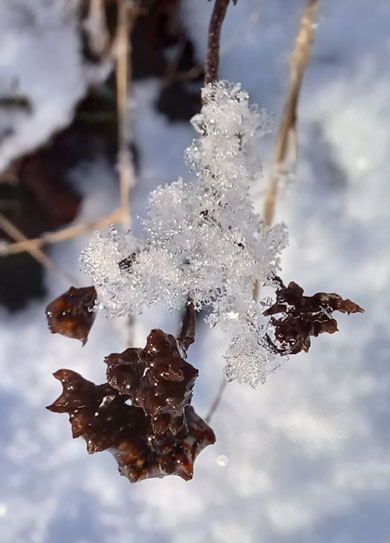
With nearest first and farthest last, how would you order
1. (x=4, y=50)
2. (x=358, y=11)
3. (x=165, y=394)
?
1. (x=165, y=394)
2. (x=358, y=11)
3. (x=4, y=50)

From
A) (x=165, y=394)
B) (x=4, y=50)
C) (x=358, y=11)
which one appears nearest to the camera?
(x=165, y=394)

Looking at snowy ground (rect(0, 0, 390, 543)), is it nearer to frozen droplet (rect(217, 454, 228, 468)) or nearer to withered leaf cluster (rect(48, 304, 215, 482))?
frozen droplet (rect(217, 454, 228, 468))

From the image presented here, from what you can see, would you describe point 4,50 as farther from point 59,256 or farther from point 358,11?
point 358,11

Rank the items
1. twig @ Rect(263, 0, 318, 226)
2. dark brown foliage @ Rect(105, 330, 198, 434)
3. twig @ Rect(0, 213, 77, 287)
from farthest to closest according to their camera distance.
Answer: twig @ Rect(0, 213, 77, 287) → twig @ Rect(263, 0, 318, 226) → dark brown foliage @ Rect(105, 330, 198, 434)

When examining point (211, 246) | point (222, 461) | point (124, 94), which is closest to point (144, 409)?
point (211, 246)

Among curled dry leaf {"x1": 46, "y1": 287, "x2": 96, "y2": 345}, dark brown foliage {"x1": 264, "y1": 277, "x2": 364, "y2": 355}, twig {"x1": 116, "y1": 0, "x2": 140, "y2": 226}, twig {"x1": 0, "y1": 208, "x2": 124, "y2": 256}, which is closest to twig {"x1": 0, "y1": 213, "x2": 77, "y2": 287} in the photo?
twig {"x1": 0, "y1": 208, "x2": 124, "y2": 256}

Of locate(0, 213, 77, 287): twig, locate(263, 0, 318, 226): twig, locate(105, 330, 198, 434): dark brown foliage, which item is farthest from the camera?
locate(0, 213, 77, 287): twig

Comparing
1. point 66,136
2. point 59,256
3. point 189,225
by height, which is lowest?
point 189,225

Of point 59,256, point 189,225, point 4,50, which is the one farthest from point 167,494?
point 4,50
